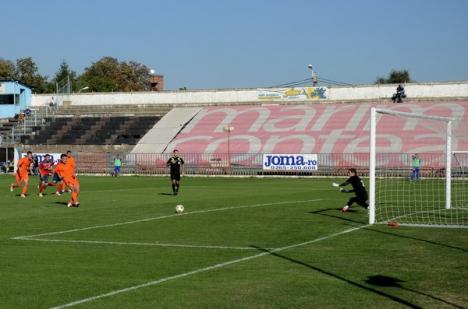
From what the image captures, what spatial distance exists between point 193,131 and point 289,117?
8.59 m

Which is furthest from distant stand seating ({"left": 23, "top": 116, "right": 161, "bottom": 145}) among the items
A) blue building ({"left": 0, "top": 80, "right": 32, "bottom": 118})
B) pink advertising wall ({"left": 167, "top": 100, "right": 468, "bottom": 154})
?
blue building ({"left": 0, "top": 80, "right": 32, "bottom": 118})

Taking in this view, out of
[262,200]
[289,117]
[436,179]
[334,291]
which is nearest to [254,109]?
[289,117]

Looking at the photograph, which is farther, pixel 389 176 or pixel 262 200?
pixel 389 176

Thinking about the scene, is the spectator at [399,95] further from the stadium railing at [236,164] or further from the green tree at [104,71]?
the green tree at [104,71]

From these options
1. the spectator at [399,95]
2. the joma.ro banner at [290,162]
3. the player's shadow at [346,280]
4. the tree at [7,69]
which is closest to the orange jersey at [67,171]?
the player's shadow at [346,280]

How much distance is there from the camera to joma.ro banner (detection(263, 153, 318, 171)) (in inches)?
2088

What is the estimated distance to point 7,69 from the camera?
106 metres

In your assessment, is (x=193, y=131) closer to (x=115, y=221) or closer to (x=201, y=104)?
(x=201, y=104)

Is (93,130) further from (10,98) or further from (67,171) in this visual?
(67,171)

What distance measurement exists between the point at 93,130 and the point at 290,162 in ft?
76.6

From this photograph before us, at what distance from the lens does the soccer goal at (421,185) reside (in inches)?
779

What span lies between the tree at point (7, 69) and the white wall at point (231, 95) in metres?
28.2

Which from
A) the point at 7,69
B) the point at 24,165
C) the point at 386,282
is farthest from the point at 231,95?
the point at 386,282

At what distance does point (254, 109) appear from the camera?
69.6 metres
